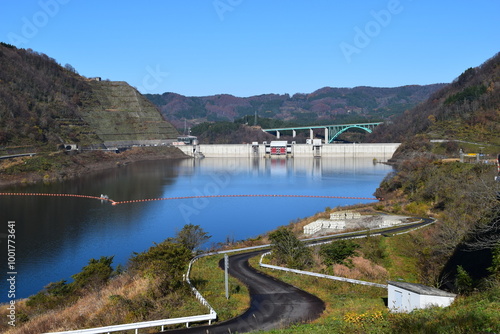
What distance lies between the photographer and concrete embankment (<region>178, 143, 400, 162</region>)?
114 meters

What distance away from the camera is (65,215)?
4347 centimetres

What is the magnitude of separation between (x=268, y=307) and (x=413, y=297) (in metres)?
4.00

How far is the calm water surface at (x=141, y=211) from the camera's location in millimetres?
30547

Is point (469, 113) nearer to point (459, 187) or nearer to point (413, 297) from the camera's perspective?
point (459, 187)

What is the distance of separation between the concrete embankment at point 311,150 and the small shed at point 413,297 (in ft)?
328

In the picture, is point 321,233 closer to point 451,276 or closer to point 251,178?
point 451,276

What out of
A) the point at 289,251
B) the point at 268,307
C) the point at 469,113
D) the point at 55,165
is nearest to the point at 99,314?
the point at 268,307

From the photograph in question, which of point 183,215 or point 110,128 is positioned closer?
point 183,215

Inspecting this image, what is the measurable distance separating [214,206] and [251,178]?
2603cm

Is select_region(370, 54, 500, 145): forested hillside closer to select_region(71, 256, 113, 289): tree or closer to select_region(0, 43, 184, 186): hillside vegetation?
select_region(0, 43, 184, 186): hillside vegetation

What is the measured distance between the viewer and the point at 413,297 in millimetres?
12289

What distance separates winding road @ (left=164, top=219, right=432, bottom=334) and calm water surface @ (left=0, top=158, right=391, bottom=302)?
1275cm

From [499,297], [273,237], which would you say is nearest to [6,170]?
[273,237]

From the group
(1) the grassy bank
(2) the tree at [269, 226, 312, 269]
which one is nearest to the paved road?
(2) the tree at [269, 226, 312, 269]
